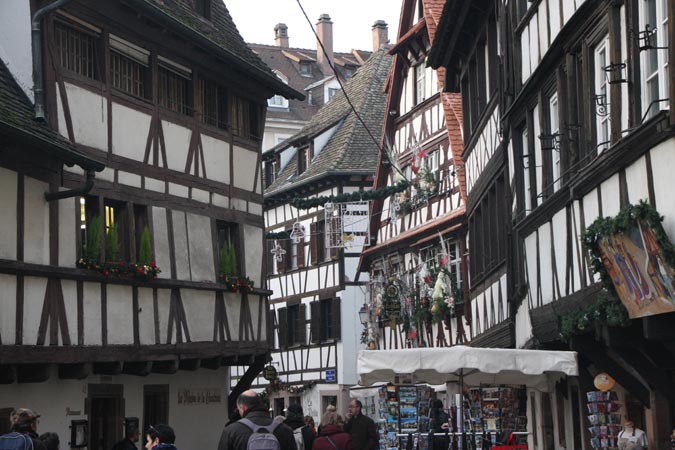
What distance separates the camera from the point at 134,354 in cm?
2105

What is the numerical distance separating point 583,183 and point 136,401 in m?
10.4

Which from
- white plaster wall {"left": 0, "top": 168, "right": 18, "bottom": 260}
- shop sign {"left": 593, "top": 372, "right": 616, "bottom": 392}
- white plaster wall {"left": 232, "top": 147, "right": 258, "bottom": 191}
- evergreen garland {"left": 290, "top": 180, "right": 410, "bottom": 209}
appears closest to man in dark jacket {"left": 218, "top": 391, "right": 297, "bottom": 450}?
shop sign {"left": 593, "top": 372, "right": 616, "bottom": 392}

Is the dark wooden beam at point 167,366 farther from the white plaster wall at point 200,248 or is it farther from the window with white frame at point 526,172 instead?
the window with white frame at point 526,172

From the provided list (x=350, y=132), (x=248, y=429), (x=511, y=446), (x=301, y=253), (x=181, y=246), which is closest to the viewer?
(x=248, y=429)

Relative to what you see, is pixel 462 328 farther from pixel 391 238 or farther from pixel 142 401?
pixel 142 401

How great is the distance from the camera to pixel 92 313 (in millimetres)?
19906

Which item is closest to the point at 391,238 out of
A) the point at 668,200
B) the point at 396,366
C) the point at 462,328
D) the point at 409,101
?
the point at 409,101

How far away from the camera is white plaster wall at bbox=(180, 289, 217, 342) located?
2297cm

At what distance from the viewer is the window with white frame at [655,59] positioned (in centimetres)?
1214

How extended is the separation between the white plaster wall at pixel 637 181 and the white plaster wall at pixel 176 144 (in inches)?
456

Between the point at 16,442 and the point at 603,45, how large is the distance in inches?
312

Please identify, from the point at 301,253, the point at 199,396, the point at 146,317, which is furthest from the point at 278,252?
the point at 146,317

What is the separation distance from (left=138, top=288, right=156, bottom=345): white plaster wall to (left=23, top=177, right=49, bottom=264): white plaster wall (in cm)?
257

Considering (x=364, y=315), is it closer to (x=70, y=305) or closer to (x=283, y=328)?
(x=283, y=328)
